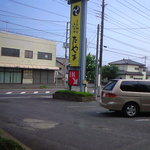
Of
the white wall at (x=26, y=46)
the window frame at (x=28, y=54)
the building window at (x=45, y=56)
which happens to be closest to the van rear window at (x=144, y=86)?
the white wall at (x=26, y=46)

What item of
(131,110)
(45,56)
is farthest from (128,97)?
(45,56)

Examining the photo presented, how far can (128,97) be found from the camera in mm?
11727

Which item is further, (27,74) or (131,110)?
(27,74)

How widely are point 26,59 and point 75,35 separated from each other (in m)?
25.6

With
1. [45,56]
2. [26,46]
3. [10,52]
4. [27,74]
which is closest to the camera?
[10,52]

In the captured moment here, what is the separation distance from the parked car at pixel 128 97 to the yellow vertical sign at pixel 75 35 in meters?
Answer: 10.4

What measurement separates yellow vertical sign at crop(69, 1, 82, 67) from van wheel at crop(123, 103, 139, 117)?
422 inches

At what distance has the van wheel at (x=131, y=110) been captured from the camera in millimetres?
11773

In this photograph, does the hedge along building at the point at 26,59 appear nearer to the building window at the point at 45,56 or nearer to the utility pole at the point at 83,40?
the building window at the point at 45,56

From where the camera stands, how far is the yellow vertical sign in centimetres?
2216

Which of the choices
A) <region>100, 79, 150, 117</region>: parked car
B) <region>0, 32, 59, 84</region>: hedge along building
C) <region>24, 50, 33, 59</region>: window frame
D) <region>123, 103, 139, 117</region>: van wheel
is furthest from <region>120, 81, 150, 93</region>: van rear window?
<region>24, 50, 33, 59</region>: window frame

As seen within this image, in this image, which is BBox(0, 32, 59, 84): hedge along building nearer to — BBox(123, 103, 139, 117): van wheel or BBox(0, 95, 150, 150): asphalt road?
BBox(123, 103, 139, 117): van wheel

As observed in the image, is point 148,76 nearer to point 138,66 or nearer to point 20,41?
point 138,66

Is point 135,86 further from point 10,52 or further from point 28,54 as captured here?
point 28,54
